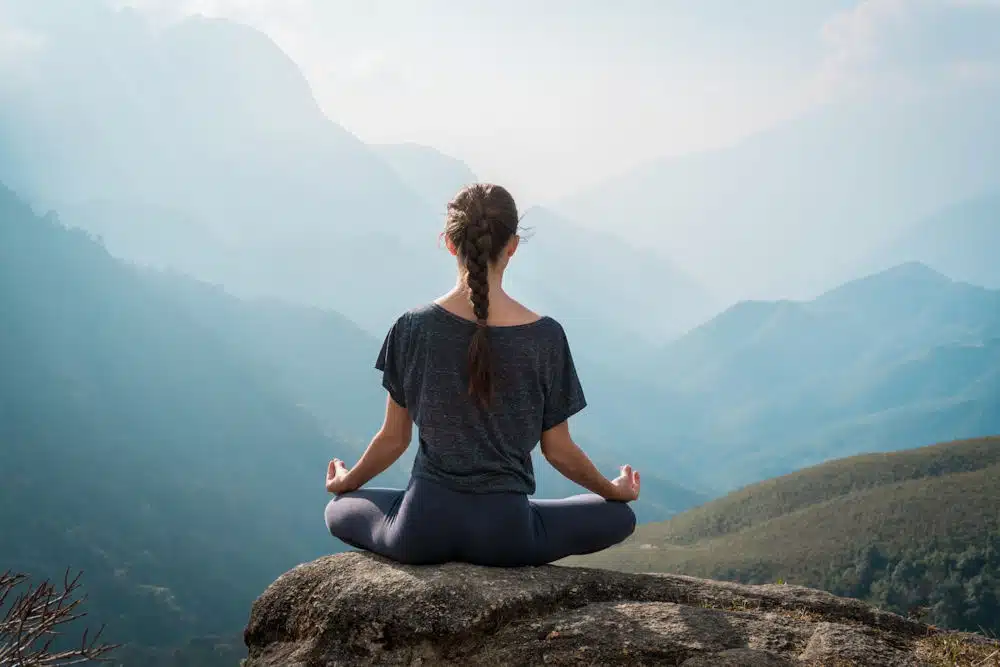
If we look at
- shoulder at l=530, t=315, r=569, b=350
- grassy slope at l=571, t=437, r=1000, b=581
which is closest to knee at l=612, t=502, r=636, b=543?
shoulder at l=530, t=315, r=569, b=350

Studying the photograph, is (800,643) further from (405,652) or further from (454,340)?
(454,340)

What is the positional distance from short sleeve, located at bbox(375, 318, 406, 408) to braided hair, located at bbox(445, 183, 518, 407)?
0.53 meters

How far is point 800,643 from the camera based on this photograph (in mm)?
5145

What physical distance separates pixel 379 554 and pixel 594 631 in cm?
177

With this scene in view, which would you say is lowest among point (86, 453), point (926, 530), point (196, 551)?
point (926, 530)

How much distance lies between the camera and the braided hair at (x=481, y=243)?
214 inches

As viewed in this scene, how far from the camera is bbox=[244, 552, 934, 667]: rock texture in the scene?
16.3ft

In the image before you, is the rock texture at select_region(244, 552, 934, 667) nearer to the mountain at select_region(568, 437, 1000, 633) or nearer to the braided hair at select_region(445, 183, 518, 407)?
the braided hair at select_region(445, 183, 518, 407)

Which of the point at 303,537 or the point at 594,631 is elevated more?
the point at 303,537

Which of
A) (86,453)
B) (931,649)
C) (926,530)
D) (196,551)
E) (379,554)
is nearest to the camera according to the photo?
(931,649)

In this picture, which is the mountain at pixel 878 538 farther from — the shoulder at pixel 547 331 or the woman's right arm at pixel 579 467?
the shoulder at pixel 547 331

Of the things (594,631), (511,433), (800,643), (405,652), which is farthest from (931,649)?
(405,652)

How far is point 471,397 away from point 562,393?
69 centimetres

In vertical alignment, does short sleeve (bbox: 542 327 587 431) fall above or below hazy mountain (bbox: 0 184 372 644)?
below
